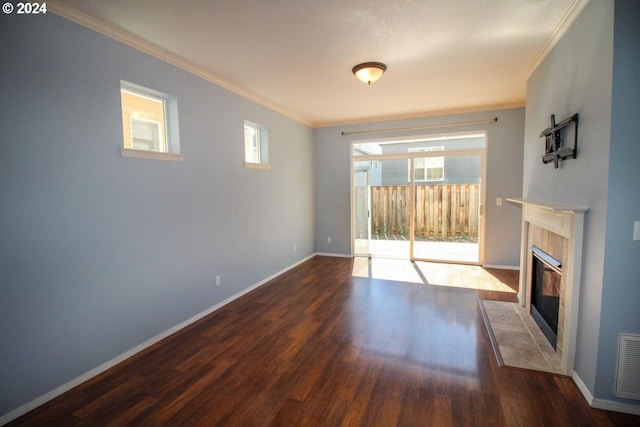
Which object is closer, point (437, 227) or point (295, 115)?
point (295, 115)

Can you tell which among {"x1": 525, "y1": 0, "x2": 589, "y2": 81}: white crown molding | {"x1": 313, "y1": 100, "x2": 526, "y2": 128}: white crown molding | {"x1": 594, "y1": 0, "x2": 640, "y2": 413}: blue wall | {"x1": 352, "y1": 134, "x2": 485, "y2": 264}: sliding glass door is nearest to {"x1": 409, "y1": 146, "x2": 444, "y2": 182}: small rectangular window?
{"x1": 352, "y1": 134, "x2": 485, "y2": 264}: sliding glass door

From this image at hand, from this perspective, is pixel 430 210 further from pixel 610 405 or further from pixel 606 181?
pixel 610 405

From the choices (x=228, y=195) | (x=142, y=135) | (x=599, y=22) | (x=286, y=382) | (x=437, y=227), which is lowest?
(x=286, y=382)

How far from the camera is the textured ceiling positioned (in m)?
2.18

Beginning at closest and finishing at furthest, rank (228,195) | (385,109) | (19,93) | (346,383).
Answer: (19,93)
(346,383)
(228,195)
(385,109)

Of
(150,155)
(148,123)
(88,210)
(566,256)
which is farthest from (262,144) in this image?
(566,256)

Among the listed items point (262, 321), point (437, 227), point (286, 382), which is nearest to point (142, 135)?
point (262, 321)

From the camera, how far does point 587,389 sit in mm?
2006

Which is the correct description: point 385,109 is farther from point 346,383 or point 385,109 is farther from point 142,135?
point 346,383

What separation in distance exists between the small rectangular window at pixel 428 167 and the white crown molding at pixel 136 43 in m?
3.21

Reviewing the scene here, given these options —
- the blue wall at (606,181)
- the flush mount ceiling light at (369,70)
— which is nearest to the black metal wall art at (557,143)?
the blue wall at (606,181)

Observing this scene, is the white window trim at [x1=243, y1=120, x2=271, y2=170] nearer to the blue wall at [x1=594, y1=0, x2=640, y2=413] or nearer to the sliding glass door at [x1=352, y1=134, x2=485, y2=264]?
the sliding glass door at [x1=352, y1=134, x2=485, y2=264]

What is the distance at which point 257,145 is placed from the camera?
467cm

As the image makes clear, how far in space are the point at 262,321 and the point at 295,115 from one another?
3.62 metres
